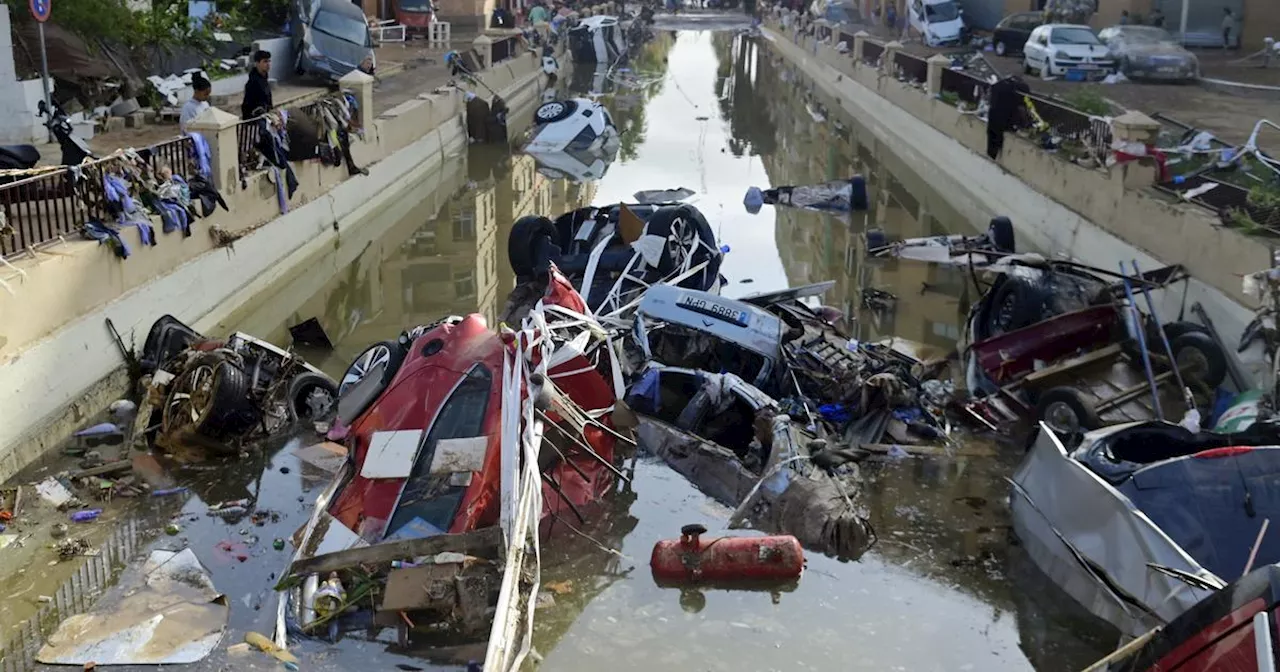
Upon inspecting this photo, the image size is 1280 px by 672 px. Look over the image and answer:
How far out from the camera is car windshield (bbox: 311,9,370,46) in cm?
3272

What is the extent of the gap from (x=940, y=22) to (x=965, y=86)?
20.4 metres

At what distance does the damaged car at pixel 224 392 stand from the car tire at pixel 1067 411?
7.19 meters

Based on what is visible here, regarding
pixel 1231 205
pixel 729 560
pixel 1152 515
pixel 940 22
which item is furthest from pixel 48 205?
pixel 940 22

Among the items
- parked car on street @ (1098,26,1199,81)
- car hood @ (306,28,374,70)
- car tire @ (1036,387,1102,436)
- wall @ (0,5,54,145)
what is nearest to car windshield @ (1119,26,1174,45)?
parked car on street @ (1098,26,1199,81)

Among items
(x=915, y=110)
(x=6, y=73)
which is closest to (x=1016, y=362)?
(x=6, y=73)

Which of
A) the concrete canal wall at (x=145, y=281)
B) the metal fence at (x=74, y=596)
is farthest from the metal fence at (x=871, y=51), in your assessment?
the metal fence at (x=74, y=596)

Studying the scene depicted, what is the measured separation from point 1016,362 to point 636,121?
3056cm

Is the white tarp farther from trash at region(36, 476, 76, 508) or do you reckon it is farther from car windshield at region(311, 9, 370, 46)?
car windshield at region(311, 9, 370, 46)

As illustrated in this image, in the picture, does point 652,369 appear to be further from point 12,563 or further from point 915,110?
point 915,110

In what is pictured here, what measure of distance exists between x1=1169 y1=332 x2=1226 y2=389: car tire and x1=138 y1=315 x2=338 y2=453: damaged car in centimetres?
888

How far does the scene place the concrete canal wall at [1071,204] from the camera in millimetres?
13992

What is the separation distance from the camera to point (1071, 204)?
20.1 m

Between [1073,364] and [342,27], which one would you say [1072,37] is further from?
[1073,364]

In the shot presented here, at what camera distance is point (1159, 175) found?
57.7ft
